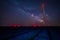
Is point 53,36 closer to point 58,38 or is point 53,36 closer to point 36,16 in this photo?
point 58,38

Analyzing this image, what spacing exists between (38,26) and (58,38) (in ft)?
1.20

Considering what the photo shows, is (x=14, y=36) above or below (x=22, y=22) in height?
below

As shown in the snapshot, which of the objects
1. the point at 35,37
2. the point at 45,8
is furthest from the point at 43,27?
the point at 45,8

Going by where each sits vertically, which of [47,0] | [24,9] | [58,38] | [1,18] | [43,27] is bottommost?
[58,38]

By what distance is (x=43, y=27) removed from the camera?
173 cm

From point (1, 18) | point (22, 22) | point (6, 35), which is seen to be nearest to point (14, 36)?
point (6, 35)

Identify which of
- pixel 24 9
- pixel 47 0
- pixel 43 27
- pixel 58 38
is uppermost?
pixel 47 0

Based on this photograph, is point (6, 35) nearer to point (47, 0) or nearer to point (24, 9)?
point (24, 9)

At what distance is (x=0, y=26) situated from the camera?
68.2 inches

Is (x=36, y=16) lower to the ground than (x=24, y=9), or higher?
lower

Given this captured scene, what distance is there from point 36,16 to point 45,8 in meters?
0.20

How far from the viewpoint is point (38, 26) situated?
1746 mm

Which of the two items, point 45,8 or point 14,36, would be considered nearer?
point 14,36

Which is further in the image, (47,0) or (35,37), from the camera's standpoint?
(47,0)
